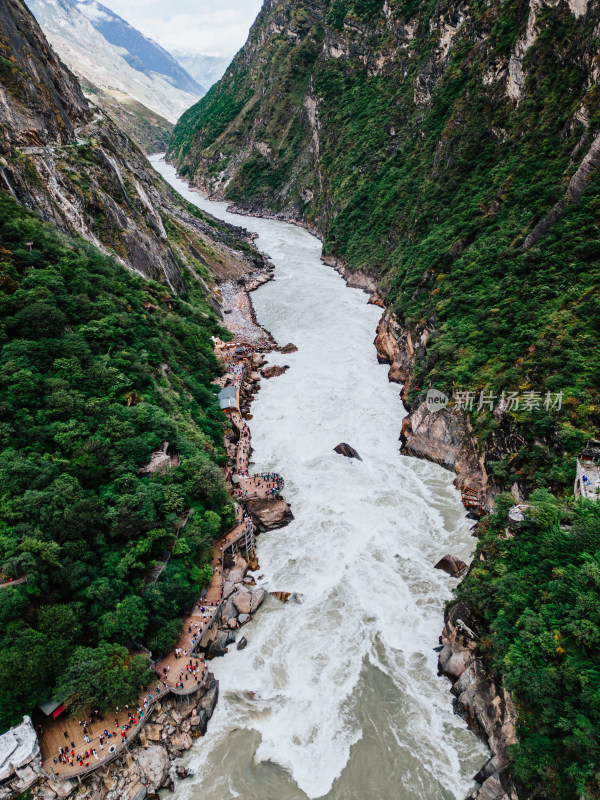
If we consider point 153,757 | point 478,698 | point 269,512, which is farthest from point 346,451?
point 153,757

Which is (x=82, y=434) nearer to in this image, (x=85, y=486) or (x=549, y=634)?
(x=85, y=486)

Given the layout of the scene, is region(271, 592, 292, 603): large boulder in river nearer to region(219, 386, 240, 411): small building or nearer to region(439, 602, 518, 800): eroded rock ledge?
region(439, 602, 518, 800): eroded rock ledge

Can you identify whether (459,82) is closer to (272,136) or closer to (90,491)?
(90,491)

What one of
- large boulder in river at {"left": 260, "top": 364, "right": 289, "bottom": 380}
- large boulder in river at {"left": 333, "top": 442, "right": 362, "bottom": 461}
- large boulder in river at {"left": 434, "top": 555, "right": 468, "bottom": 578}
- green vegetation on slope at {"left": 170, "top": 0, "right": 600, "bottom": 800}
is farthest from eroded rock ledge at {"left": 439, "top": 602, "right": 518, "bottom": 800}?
large boulder in river at {"left": 260, "top": 364, "right": 289, "bottom": 380}

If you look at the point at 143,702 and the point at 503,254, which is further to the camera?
the point at 503,254

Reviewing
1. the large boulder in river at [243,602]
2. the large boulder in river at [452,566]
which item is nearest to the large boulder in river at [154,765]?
the large boulder in river at [243,602]

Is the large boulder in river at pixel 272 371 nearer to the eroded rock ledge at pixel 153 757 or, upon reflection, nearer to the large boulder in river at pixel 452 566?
the large boulder in river at pixel 452 566
